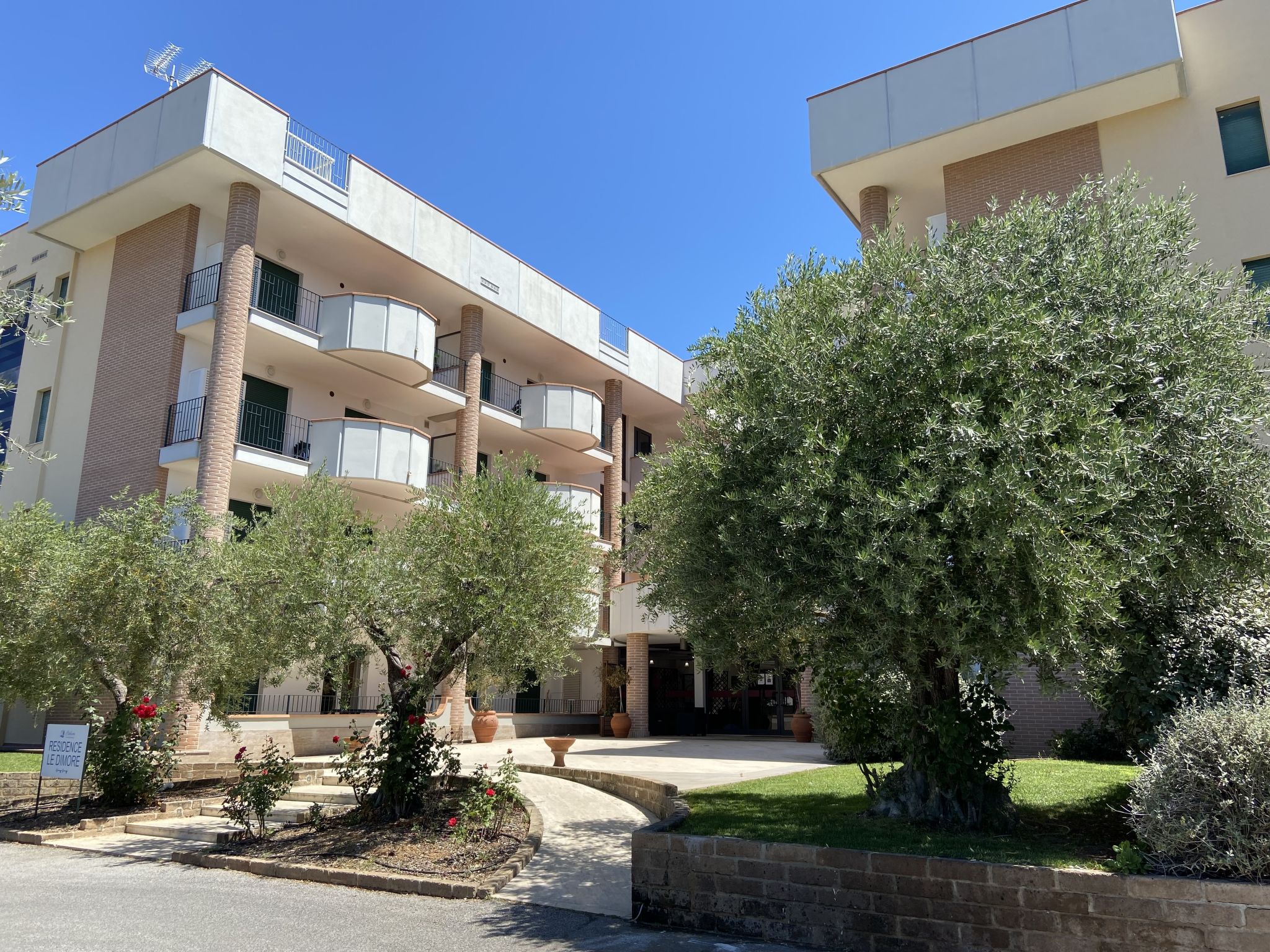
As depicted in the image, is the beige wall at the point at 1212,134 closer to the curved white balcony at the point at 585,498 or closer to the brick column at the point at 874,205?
the brick column at the point at 874,205

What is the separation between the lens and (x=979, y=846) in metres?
7.23

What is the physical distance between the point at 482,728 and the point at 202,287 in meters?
12.9

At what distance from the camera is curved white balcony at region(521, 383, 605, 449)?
2623 centimetres

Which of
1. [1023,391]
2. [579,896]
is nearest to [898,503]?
[1023,391]

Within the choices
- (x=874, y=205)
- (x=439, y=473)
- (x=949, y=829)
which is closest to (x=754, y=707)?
(x=439, y=473)

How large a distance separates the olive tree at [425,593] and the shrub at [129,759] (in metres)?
3.04

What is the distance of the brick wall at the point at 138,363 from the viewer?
19.5 meters

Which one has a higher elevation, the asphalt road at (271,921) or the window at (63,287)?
the window at (63,287)

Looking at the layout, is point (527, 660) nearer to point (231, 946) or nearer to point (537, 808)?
point (537, 808)

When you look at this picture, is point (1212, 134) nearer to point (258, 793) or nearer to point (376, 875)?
point (376, 875)

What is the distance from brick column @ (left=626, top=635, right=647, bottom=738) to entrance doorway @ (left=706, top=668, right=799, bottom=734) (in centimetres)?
227

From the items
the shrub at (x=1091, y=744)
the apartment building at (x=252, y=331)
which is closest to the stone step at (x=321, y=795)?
the apartment building at (x=252, y=331)

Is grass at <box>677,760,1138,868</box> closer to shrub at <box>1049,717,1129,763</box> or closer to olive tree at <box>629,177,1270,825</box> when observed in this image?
olive tree at <box>629,177,1270,825</box>

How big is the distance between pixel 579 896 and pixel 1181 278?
8332mm
